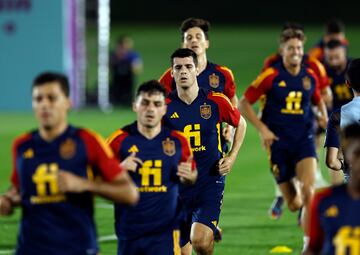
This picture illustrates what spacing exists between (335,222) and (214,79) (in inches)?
222

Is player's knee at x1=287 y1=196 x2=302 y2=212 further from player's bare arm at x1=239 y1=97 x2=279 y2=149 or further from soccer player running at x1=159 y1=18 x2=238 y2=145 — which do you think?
soccer player running at x1=159 y1=18 x2=238 y2=145

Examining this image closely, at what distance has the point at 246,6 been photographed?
194ft

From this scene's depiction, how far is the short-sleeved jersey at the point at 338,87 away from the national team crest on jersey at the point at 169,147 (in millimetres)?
7577

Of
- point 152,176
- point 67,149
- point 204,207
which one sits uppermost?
point 67,149

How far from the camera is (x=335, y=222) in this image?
21.3 feet

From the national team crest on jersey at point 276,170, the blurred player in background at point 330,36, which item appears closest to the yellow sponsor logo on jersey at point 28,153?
the national team crest on jersey at point 276,170

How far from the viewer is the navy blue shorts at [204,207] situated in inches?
419

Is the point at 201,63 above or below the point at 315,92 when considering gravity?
above

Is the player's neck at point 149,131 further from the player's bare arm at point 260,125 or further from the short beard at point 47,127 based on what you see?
the player's bare arm at point 260,125

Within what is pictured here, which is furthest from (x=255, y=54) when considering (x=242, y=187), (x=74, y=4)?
(x=242, y=187)

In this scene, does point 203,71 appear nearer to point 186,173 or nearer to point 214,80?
point 214,80

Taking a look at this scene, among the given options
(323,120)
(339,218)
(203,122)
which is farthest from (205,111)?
(339,218)

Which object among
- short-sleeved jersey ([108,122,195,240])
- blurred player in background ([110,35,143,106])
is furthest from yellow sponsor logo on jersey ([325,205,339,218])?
blurred player in background ([110,35,143,106])

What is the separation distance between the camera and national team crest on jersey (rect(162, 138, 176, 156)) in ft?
29.0
